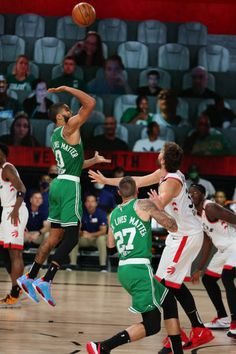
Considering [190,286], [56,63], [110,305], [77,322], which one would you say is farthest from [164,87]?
[77,322]

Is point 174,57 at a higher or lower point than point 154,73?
higher

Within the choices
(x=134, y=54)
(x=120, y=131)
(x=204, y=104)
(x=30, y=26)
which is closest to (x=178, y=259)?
(x=120, y=131)

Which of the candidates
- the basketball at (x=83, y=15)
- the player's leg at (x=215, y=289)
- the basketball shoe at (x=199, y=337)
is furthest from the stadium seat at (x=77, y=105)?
the basketball shoe at (x=199, y=337)

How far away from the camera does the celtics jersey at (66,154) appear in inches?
312

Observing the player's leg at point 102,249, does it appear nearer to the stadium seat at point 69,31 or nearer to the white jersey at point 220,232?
the stadium seat at point 69,31

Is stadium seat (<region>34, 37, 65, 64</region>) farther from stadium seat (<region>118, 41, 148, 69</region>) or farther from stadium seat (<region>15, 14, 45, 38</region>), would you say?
stadium seat (<region>118, 41, 148, 69</region>)

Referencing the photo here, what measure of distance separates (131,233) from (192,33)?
1056cm

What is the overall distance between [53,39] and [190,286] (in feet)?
19.3

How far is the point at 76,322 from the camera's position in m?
8.38

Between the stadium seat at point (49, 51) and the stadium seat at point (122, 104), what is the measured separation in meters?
1.63

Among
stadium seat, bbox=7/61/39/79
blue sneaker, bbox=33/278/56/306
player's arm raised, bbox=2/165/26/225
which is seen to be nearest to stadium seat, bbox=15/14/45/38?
stadium seat, bbox=7/61/39/79

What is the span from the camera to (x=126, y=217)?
6195 mm

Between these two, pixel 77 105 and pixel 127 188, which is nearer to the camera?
pixel 127 188

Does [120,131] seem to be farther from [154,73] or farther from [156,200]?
[156,200]
